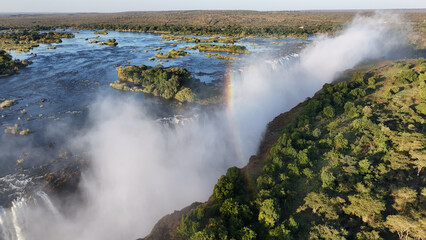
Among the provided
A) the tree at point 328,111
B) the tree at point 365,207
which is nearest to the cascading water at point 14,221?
the tree at point 365,207

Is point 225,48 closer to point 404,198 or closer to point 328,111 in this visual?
point 328,111

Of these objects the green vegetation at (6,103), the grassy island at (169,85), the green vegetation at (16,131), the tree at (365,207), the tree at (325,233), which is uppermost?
the grassy island at (169,85)

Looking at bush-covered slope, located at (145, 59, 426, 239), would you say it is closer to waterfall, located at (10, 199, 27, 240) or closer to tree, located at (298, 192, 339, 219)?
tree, located at (298, 192, 339, 219)

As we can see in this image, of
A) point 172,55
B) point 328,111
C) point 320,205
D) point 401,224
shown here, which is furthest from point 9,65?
point 401,224

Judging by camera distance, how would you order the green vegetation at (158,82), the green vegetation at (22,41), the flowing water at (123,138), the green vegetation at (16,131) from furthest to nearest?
the green vegetation at (22,41)
the green vegetation at (158,82)
the green vegetation at (16,131)
the flowing water at (123,138)

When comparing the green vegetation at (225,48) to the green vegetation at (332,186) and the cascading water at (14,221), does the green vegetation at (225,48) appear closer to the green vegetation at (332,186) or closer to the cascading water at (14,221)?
the green vegetation at (332,186)

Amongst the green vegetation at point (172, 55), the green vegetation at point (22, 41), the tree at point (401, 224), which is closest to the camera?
the tree at point (401, 224)

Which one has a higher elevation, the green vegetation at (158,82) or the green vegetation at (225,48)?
the green vegetation at (225,48)
